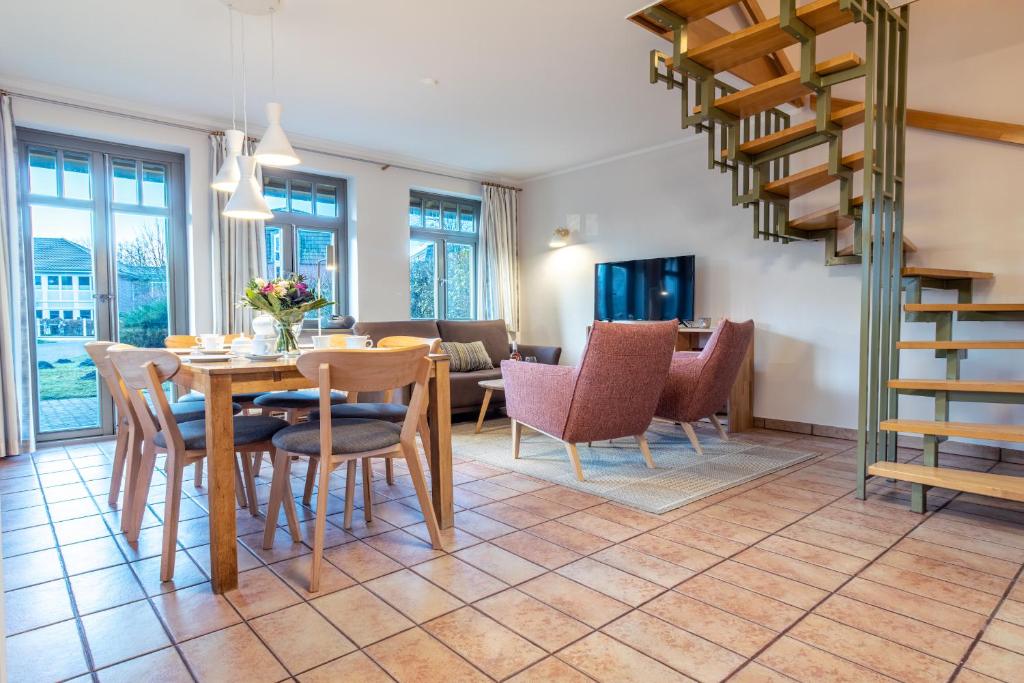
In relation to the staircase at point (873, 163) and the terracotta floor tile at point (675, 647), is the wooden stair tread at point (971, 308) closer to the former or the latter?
the staircase at point (873, 163)

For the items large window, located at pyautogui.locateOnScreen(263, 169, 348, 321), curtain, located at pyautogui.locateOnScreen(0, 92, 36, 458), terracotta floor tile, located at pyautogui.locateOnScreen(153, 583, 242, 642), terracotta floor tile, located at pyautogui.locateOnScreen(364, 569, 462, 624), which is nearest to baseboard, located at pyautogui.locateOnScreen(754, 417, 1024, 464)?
terracotta floor tile, located at pyautogui.locateOnScreen(364, 569, 462, 624)

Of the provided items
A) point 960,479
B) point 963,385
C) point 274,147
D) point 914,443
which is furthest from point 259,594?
point 914,443

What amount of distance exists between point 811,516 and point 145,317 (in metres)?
4.87

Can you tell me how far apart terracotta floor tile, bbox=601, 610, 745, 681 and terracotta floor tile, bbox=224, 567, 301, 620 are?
1.03 metres

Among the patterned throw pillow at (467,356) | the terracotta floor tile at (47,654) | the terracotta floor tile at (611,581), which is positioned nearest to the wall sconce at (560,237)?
the patterned throw pillow at (467,356)

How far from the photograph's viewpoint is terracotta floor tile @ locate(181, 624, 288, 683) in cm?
153

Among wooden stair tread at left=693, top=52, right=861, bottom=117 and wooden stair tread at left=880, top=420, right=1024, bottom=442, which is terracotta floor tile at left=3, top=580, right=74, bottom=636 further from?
wooden stair tread at left=693, top=52, right=861, bottom=117

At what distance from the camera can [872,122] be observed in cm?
283

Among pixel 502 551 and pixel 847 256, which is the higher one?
pixel 847 256

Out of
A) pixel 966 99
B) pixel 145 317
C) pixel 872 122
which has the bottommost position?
pixel 145 317

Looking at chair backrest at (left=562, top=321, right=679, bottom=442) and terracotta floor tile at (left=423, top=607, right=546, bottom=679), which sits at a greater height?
chair backrest at (left=562, top=321, right=679, bottom=442)

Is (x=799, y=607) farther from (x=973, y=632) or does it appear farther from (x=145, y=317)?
(x=145, y=317)

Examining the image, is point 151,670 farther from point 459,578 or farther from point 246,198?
point 246,198

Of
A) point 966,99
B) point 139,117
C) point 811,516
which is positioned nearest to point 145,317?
point 139,117
